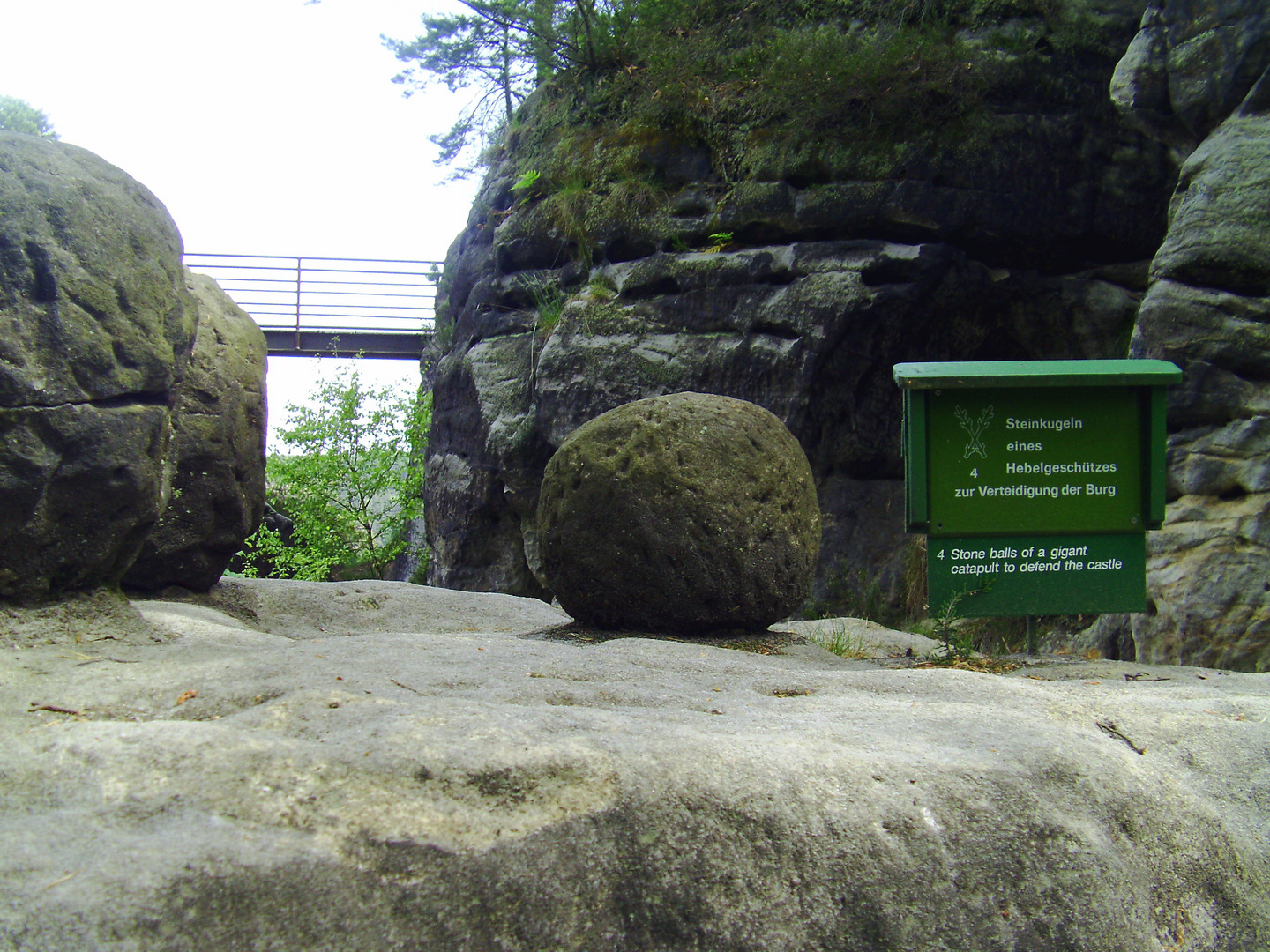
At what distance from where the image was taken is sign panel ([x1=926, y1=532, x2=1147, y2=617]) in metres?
5.93

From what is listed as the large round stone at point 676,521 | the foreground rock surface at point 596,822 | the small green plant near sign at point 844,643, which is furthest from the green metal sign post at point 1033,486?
the foreground rock surface at point 596,822

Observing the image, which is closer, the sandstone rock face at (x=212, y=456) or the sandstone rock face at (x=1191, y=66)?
the sandstone rock face at (x=212, y=456)

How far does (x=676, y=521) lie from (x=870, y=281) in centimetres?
584

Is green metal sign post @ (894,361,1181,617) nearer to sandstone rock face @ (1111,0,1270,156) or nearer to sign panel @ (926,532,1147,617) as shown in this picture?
sign panel @ (926,532,1147,617)

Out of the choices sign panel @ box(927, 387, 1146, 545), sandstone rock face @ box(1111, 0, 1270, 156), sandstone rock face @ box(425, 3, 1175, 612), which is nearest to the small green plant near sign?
sign panel @ box(927, 387, 1146, 545)

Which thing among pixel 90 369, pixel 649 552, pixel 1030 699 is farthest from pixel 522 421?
pixel 1030 699

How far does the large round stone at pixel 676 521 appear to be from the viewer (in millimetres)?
5742

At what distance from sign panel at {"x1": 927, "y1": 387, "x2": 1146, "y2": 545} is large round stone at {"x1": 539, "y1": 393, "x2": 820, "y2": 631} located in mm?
A: 994

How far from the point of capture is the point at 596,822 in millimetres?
2311

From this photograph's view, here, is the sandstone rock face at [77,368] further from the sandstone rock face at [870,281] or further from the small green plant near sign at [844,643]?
the sandstone rock face at [870,281]

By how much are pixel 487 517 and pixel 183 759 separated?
35.7 feet

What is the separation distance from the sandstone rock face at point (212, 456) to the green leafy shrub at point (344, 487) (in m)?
7.11

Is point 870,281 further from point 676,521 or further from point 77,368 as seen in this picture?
point 77,368

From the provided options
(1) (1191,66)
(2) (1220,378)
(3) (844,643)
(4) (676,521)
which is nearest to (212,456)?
(4) (676,521)
